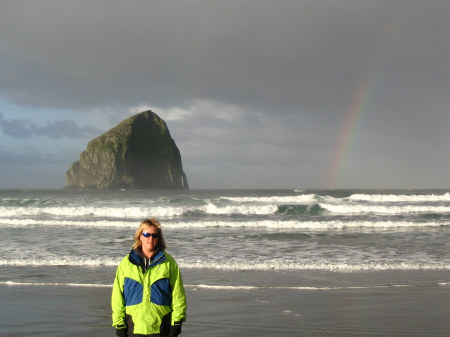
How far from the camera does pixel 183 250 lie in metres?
14.6

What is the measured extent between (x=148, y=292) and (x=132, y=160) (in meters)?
142

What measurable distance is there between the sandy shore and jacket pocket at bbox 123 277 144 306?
2618mm

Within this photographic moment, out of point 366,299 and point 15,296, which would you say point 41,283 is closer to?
point 15,296

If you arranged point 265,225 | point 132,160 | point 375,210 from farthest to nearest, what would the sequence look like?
point 132,160, point 375,210, point 265,225

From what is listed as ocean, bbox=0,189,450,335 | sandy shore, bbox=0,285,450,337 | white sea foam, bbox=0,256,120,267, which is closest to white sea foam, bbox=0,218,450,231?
ocean, bbox=0,189,450,335

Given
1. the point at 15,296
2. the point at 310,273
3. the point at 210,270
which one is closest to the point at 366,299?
the point at 310,273

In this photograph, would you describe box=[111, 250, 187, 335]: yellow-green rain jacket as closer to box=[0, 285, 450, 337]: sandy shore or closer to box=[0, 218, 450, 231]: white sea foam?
box=[0, 285, 450, 337]: sandy shore

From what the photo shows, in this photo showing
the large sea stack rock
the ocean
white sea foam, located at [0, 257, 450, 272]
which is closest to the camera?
the ocean

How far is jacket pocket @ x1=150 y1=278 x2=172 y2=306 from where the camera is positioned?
142 inches

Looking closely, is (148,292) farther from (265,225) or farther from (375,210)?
(375,210)

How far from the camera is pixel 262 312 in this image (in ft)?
23.3

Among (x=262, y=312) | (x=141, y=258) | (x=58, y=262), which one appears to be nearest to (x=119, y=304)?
(x=141, y=258)

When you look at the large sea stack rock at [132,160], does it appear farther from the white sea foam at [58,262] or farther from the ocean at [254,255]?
the white sea foam at [58,262]

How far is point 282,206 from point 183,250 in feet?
71.3
